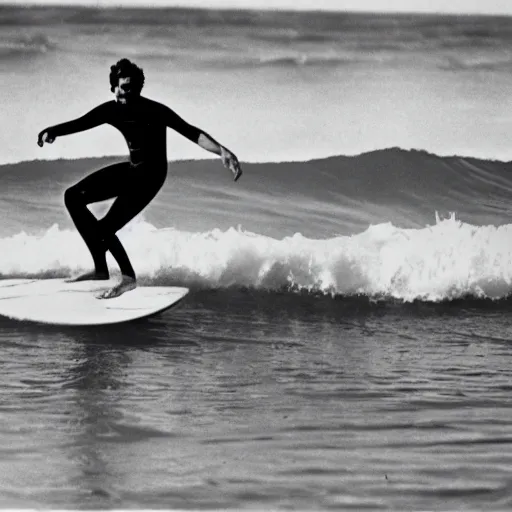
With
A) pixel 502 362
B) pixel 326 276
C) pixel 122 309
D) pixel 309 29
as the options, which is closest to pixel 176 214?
pixel 122 309

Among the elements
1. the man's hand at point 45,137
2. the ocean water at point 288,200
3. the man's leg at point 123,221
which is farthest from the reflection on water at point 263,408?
the man's hand at point 45,137

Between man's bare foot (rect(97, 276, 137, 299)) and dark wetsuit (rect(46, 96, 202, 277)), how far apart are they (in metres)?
0.02

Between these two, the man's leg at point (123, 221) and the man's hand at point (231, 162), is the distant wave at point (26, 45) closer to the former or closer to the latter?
the man's leg at point (123, 221)

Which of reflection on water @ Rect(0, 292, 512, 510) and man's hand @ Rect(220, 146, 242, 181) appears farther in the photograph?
man's hand @ Rect(220, 146, 242, 181)

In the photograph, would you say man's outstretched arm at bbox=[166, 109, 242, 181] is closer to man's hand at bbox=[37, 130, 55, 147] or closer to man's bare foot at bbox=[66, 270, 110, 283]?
man's hand at bbox=[37, 130, 55, 147]

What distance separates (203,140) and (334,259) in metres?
0.51

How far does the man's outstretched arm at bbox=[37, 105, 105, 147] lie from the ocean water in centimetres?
3

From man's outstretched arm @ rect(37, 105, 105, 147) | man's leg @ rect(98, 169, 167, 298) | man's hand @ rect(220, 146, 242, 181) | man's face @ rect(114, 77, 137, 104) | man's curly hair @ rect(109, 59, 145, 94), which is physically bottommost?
man's leg @ rect(98, 169, 167, 298)

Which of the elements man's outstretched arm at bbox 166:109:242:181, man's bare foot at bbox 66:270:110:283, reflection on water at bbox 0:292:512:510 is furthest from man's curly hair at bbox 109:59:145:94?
reflection on water at bbox 0:292:512:510

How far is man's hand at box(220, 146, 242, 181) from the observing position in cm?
220

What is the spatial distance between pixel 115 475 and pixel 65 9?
1313mm

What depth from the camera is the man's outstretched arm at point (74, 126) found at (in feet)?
7.12

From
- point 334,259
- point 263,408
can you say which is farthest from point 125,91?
point 263,408

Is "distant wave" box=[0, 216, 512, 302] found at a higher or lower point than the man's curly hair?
lower
